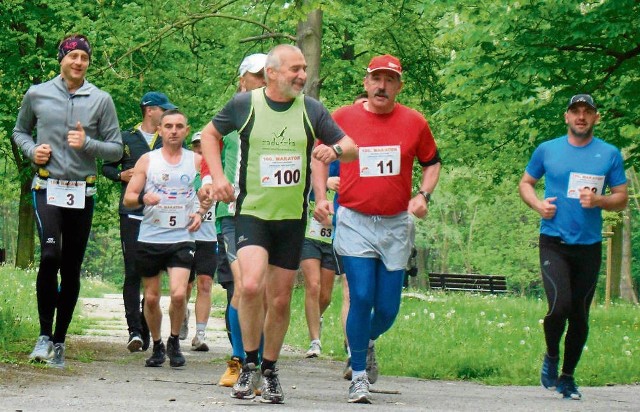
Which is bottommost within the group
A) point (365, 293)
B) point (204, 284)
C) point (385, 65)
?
point (204, 284)

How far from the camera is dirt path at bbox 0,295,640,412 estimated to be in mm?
7113

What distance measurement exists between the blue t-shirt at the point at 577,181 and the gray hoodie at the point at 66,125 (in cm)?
321

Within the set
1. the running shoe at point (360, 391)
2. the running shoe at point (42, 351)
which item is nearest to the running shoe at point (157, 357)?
the running shoe at point (42, 351)

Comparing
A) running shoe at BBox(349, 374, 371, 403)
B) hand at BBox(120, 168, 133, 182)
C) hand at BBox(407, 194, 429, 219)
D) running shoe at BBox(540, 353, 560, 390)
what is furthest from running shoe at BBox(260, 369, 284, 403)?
hand at BBox(120, 168, 133, 182)

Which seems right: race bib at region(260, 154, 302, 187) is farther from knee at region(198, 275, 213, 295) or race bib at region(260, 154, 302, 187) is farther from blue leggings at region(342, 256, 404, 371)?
knee at region(198, 275, 213, 295)

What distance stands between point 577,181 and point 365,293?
5.89ft

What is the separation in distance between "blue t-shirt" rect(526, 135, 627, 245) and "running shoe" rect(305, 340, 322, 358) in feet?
11.5

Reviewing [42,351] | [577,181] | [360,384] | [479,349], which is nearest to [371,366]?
[360,384]

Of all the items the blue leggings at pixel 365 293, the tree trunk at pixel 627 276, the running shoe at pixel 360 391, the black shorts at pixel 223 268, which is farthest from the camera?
the tree trunk at pixel 627 276

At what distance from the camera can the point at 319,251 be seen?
11.9 meters

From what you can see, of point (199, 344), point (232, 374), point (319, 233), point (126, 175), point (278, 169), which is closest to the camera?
point (278, 169)

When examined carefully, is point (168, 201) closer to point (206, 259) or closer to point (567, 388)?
point (206, 259)

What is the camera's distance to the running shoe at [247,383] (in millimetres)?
7559

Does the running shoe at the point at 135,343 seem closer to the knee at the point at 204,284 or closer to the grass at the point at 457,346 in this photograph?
the grass at the point at 457,346
